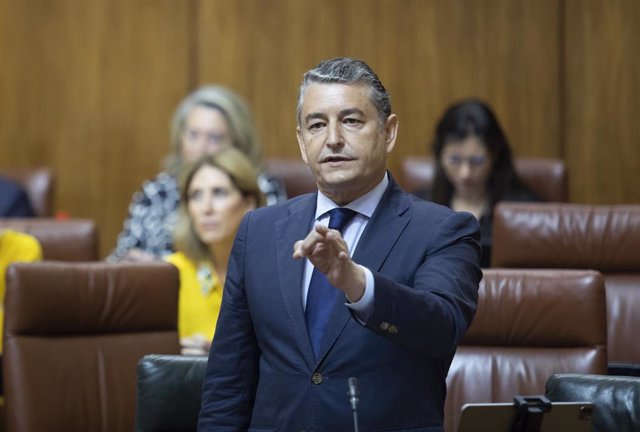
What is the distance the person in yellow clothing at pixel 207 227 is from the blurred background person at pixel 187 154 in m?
0.37

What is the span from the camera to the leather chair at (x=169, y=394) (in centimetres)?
190

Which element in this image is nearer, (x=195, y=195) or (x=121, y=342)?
(x=121, y=342)

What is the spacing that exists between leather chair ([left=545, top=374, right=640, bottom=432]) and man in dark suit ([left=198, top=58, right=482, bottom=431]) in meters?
0.31

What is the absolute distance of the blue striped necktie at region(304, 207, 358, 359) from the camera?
1460 mm

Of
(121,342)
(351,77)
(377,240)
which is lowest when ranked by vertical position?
(121,342)

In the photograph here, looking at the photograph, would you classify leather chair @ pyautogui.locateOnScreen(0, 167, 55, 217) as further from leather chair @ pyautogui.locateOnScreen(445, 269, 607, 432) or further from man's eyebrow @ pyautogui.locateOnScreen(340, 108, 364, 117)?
man's eyebrow @ pyautogui.locateOnScreen(340, 108, 364, 117)

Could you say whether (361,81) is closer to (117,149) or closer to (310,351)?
(310,351)

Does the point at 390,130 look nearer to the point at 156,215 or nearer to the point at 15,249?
the point at 15,249

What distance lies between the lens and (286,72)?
13.4 ft

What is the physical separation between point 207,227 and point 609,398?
1468mm

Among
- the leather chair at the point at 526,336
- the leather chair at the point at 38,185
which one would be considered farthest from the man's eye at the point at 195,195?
the leather chair at the point at 526,336

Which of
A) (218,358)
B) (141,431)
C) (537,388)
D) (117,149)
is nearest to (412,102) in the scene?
(117,149)

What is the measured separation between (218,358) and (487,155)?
194 cm

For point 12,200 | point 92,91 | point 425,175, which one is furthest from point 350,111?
point 92,91
